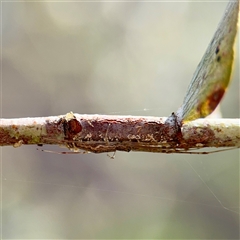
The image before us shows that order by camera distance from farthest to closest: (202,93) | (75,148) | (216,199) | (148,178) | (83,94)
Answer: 1. (83,94)
2. (148,178)
3. (216,199)
4. (75,148)
5. (202,93)

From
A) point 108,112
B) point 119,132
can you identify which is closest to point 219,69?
point 119,132

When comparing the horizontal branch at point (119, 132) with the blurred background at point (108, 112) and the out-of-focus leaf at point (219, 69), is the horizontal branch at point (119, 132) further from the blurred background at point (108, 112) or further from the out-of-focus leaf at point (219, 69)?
the blurred background at point (108, 112)

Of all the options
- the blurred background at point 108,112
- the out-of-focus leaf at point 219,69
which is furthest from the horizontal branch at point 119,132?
the blurred background at point 108,112

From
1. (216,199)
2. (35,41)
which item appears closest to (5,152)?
(35,41)

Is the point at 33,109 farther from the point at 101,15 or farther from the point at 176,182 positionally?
the point at 176,182

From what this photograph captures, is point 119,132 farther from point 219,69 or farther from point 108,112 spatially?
point 108,112
